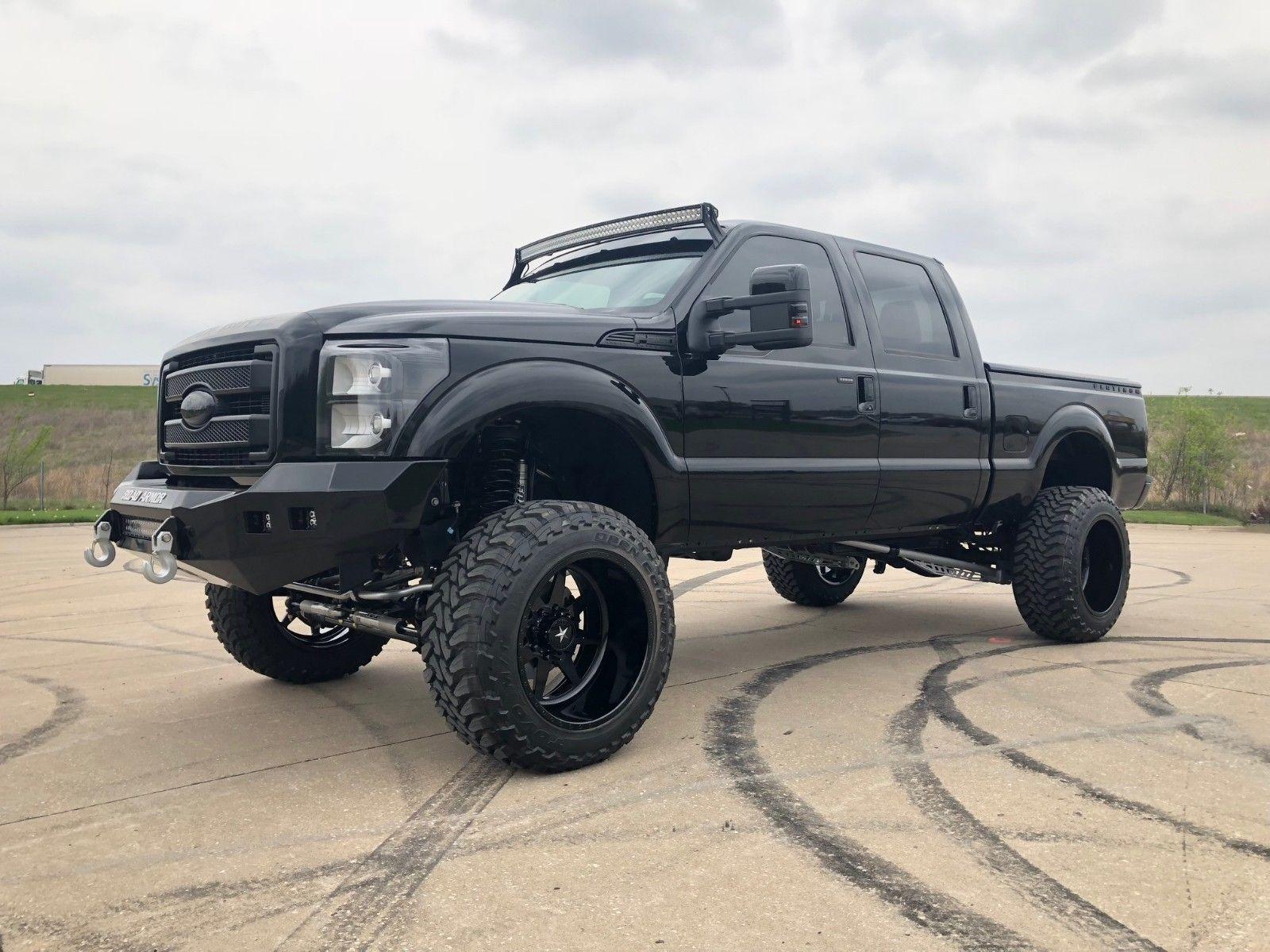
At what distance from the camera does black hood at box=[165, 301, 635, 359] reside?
3566mm

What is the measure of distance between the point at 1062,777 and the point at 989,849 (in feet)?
2.52

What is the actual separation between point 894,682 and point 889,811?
6.18ft

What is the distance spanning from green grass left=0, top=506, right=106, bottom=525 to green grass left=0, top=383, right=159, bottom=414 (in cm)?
2892

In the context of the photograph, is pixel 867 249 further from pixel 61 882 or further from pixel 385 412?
pixel 61 882

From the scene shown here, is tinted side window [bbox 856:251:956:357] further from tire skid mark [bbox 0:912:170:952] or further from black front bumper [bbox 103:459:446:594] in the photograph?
tire skid mark [bbox 0:912:170:952]

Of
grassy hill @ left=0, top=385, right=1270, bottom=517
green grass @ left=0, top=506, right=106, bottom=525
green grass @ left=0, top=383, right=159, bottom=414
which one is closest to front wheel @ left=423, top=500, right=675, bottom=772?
green grass @ left=0, top=506, right=106, bottom=525

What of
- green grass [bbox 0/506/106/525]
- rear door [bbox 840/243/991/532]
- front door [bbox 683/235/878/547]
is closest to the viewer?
front door [bbox 683/235/878/547]

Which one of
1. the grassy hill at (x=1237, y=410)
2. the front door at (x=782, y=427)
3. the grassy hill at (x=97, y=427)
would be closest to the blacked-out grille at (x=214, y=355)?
the front door at (x=782, y=427)

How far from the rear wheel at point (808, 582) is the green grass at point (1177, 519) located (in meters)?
11.9

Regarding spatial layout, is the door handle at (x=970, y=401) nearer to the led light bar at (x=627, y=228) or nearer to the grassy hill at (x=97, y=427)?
the led light bar at (x=627, y=228)

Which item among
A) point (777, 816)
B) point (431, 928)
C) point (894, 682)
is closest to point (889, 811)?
point (777, 816)

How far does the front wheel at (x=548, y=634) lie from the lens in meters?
3.41

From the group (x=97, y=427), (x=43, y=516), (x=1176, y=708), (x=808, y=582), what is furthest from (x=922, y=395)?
(x=97, y=427)

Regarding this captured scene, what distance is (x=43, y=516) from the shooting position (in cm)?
1712
